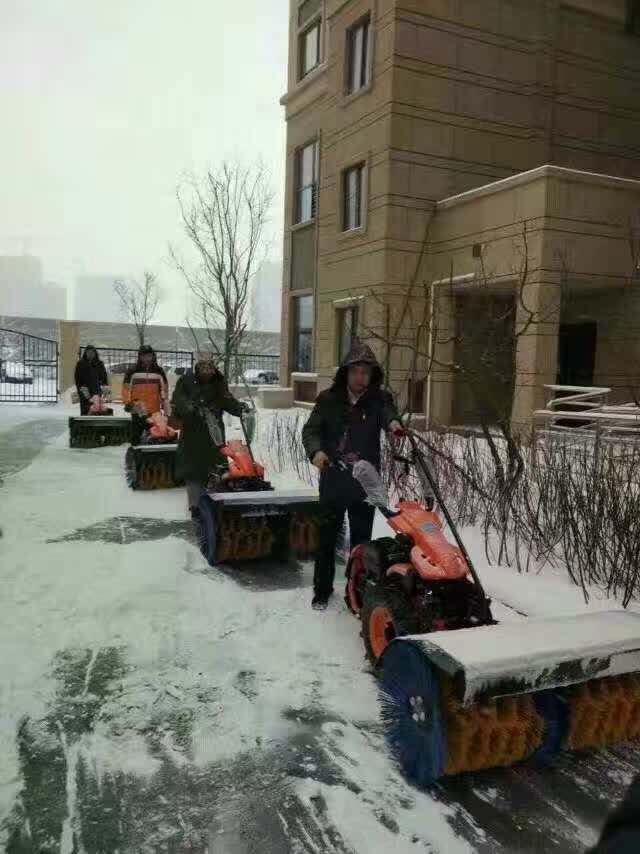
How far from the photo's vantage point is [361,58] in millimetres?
14727

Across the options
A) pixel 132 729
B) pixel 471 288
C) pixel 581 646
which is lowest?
pixel 132 729

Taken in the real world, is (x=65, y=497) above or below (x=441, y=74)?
below

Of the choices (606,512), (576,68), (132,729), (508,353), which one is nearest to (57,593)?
(132,729)

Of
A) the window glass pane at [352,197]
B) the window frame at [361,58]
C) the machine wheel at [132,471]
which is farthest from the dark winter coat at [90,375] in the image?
the window frame at [361,58]

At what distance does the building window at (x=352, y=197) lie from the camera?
14836mm

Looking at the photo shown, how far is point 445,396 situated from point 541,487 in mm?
8374

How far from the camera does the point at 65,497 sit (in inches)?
305

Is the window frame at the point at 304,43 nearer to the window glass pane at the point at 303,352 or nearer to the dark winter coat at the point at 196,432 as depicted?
the window glass pane at the point at 303,352

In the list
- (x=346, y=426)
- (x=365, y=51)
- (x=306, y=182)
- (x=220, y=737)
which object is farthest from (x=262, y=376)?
(x=220, y=737)

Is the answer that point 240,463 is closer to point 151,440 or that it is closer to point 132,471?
point 132,471

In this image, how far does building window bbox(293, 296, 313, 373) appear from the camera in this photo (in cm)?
1747

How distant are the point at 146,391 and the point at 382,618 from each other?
7.42 meters

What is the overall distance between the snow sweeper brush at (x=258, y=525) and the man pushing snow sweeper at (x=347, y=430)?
0.89 meters

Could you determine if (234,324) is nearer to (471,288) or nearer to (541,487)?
(471,288)
